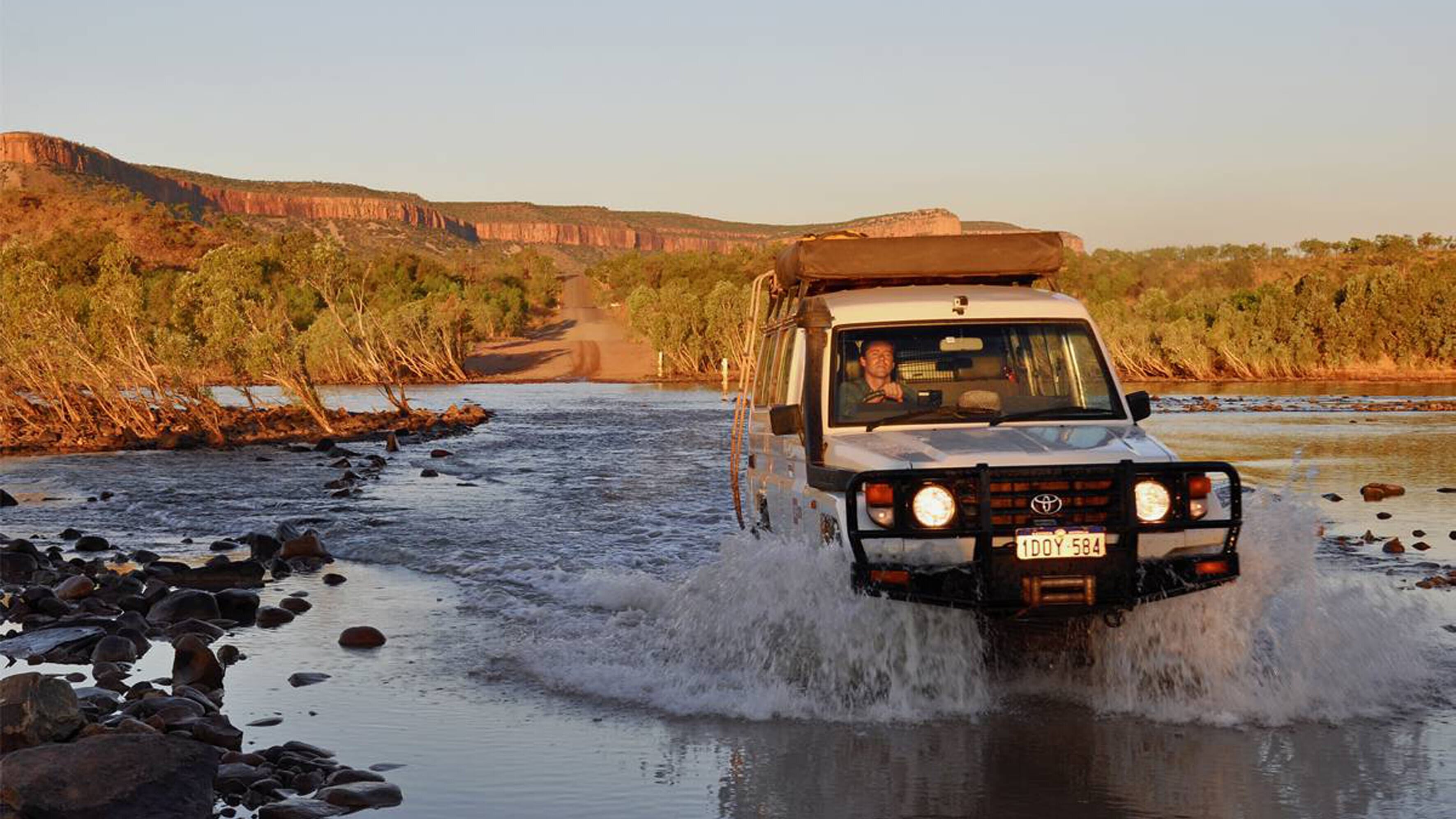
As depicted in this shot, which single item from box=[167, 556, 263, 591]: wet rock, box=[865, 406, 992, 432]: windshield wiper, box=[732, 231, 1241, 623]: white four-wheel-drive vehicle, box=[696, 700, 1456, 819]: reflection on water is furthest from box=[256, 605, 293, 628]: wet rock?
box=[865, 406, 992, 432]: windshield wiper

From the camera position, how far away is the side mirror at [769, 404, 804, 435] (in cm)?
912

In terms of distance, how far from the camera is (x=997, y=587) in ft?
25.1

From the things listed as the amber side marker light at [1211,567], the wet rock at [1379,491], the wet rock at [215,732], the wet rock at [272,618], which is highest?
the amber side marker light at [1211,567]

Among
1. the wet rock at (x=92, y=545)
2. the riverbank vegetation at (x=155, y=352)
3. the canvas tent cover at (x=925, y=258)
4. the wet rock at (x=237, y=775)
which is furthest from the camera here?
the riverbank vegetation at (x=155, y=352)

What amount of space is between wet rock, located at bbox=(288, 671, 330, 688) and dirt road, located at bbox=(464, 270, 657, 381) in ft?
254

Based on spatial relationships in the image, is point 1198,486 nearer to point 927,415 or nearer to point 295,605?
point 927,415

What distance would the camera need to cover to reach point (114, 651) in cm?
1000

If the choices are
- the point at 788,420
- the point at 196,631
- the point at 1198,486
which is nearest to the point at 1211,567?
the point at 1198,486

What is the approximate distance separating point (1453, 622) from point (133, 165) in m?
204

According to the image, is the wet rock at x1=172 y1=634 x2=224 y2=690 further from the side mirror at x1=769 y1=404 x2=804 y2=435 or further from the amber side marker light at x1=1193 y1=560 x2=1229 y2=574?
the amber side marker light at x1=1193 y1=560 x2=1229 y2=574

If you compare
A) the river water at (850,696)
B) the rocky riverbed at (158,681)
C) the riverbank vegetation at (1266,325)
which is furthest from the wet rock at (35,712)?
the riverbank vegetation at (1266,325)

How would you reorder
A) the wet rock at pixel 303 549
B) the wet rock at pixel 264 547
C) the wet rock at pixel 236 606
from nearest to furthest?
the wet rock at pixel 236 606, the wet rock at pixel 264 547, the wet rock at pixel 303 549

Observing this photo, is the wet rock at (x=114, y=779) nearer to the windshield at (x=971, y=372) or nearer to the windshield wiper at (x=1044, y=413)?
the windshield at (x=971, y=372)

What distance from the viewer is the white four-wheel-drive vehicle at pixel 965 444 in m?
7.70
